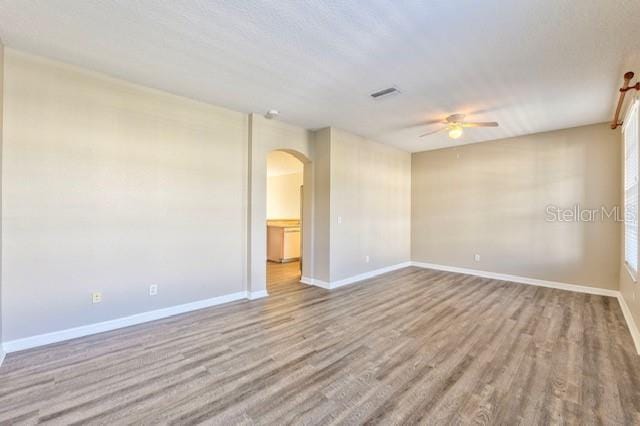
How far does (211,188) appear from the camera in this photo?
13.0 feet

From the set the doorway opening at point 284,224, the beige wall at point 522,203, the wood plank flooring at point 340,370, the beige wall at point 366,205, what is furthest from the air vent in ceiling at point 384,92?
the beige wall at point 522,203

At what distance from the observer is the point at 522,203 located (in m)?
5.40

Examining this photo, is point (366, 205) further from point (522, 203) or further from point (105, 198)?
point (105, 198)

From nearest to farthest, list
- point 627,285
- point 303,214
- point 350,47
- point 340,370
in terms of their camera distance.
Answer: point 340,370, point 350,47, point 627,285, point 303,214

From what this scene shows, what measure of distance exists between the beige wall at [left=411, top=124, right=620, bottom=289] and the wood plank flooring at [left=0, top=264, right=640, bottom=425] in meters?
1.31

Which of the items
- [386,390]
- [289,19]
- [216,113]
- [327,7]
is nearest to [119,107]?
[216,113]

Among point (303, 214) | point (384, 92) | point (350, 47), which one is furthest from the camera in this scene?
point (303, 214)

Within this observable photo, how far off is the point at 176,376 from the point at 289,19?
2946 millimetres

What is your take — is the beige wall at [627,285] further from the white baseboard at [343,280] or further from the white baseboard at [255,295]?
the white baseboard at [255,295]

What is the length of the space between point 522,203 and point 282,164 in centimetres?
575

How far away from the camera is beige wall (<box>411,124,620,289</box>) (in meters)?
4.65

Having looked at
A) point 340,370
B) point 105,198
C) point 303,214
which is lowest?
point 340,370

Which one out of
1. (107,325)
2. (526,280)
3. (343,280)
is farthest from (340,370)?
(526,280)

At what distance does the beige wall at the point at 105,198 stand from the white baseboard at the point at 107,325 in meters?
0.06
